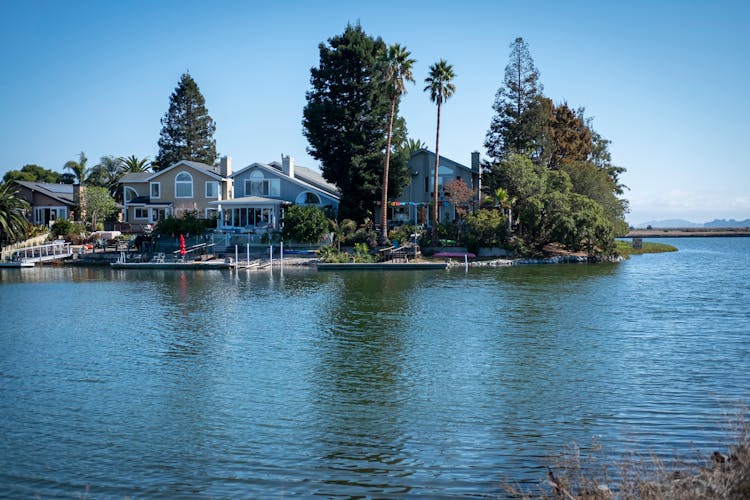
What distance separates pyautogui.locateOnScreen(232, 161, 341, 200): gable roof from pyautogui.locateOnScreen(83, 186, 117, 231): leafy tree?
1329 centimetres

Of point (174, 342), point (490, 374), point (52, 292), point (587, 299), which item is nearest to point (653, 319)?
point (587, 299)

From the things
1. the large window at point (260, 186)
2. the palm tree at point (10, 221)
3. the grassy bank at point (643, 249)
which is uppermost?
the large window at point (260, 186)

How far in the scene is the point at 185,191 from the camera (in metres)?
66.1

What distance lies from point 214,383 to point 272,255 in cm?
3870

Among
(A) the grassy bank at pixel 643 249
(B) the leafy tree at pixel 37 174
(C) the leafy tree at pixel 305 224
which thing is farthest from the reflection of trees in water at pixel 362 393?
(B) the leafy tree at pixel 37 174

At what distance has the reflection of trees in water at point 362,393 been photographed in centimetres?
1105

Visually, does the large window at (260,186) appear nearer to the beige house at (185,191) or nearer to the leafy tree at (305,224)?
the beige house at (185,191)

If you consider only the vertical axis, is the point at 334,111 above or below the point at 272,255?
above

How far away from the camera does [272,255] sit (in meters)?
55.0

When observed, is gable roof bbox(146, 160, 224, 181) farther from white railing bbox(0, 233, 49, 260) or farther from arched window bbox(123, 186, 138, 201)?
white railing bbox(0, 233, 49, 260)

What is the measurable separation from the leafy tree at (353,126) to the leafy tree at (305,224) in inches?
185

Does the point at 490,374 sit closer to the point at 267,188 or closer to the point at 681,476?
the point at 681,476

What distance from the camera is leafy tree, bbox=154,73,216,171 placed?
293ft

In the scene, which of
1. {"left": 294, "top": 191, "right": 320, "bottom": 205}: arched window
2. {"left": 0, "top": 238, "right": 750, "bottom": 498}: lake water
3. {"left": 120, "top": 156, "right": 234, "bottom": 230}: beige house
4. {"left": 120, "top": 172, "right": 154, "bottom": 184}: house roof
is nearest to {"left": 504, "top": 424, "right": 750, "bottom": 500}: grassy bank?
{"left": 0, "top": 238, "right": 750, "bottom": 498}: lake water
